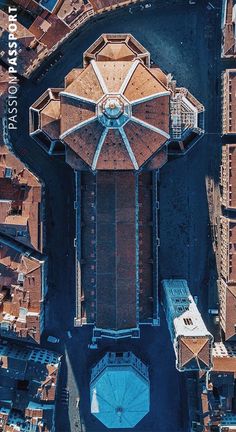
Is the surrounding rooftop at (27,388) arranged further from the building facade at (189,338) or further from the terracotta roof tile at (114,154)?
the terracotta roof tile at (114,154)

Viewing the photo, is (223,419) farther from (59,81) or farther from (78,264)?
(59,81)

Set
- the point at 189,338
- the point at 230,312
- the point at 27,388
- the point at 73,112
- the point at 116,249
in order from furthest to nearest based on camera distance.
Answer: the point at 27,388
the point at 230,312
the point at 116,249
the point at 189,338
the point at 73,112

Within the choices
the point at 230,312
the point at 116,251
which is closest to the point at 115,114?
the point at 116,251

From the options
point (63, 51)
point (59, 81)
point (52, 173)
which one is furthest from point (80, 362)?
→ point (63, 51)

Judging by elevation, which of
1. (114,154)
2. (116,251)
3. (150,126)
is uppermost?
(150,126)

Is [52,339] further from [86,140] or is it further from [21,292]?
[86,140]

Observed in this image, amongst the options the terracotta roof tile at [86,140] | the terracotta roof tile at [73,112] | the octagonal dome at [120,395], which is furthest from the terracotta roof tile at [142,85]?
the octagonal dome at [120,395]
